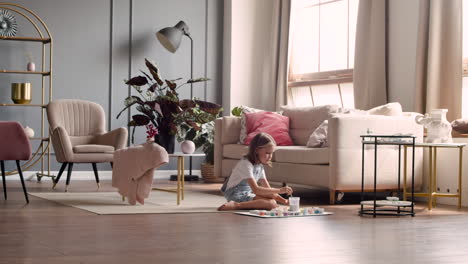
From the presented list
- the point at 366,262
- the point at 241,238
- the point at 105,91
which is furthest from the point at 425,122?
the point at 105,91

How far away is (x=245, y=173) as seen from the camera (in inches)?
197

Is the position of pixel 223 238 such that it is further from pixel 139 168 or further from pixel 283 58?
pixel 283 58

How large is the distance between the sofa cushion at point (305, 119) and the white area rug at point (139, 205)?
1.04 metres

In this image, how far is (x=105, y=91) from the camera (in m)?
8.27

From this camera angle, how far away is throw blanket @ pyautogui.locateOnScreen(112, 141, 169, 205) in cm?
529

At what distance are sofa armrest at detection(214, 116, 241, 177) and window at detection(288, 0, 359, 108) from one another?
1.24m

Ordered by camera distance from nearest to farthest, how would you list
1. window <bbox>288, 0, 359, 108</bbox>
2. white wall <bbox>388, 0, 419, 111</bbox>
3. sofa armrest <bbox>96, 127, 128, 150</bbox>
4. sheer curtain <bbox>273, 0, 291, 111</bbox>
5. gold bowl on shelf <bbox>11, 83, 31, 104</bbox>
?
white wall <bbox>388, 0, 419, 111</bbox>
sofa armrest <bbox>96, 127, 128, 150</bbox>
gold bowl on shelf <bbox>11, 83, 31, 104</bbox>
window <bbox>288, 0, 359, 108</bbox>
sheer curtain <bbox>273, 0, 291, 111</bbox>

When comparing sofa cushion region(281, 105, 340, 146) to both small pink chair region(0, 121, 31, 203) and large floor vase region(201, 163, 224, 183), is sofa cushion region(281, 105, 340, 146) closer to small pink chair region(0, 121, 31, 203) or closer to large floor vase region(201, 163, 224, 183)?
large floor vase region(201, 163, 224, 183)

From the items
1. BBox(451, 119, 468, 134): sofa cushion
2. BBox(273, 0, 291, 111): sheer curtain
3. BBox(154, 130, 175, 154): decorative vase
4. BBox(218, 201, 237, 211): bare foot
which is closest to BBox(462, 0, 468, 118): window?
BBox(451, 119, 468, 134): sofa cushion

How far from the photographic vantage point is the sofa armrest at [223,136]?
278 inches

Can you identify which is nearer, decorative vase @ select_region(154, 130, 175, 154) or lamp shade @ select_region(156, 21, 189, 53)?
decorative vase @ select_region(154, 130, 175, 154)

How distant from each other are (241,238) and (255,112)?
11.7ft

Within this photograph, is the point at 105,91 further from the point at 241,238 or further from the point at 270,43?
the point at 241,238

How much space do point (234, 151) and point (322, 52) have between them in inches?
72.7
